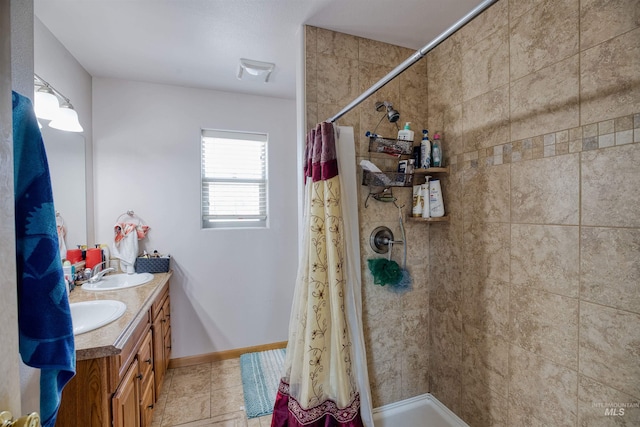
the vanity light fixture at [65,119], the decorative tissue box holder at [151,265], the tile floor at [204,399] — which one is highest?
the vanity light fixture at [65,119]

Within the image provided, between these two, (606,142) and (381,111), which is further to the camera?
(381,111)

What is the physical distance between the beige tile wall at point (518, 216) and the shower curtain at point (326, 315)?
0.90 ft

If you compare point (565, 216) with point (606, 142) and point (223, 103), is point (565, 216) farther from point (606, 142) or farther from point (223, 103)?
point (223, 103)

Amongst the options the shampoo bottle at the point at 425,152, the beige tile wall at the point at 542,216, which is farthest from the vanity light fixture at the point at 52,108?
the beige tile wall at the point at 542,216

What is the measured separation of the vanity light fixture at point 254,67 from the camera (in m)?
2.00

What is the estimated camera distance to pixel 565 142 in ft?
3.72

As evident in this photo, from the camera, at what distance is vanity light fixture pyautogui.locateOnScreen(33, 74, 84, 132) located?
4.67 feet

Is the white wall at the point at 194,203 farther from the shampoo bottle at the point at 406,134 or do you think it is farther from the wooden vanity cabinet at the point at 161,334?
the shampoo bottle at the point at 406,134

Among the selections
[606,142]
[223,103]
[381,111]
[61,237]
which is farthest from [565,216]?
[61,237]

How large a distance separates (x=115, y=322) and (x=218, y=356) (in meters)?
1.50

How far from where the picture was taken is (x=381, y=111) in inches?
68.8

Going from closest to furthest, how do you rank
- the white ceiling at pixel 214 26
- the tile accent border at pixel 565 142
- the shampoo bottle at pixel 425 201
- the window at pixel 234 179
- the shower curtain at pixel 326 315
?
the tile accent border at pixel 565 142 → the shower curtain at pixel 326 315 → the white ceiling at pixel 214 26 → the shampoo bottle at pixel 425 201 → the window at pixel 234 179

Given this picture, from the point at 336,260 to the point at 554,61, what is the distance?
52.7 inches

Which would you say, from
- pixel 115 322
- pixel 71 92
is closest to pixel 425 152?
pixel 115 322
